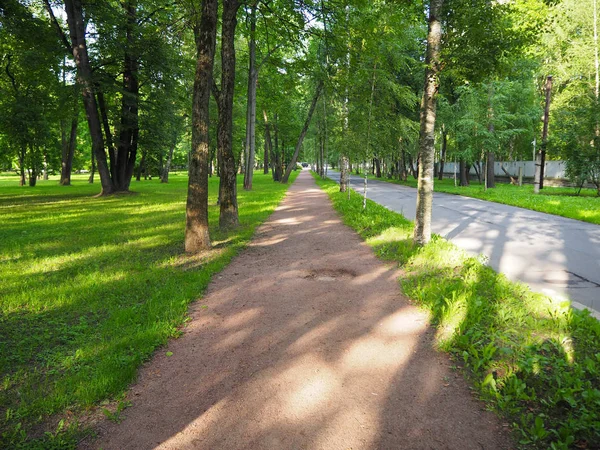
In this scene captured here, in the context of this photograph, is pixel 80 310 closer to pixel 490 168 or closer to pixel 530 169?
pixel 490 168

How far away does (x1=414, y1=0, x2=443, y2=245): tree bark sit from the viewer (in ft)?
23.5

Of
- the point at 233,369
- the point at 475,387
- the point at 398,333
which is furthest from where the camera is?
the point at 398,333

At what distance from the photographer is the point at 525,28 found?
7078 millimetres

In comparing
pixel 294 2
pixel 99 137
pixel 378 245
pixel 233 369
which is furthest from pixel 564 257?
pixel 99 137

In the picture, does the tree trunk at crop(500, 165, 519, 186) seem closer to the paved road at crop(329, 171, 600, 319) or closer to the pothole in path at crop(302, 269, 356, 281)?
the paved road at crop(329, 171, 600, 319)

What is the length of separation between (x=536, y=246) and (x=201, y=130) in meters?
7.96

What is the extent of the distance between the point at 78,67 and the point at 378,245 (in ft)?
62.2

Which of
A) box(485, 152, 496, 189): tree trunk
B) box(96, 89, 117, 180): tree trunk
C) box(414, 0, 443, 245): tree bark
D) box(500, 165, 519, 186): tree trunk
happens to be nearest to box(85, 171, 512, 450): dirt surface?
box(414, 0, 443, 245): tree bark

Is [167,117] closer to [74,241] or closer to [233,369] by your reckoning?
[74,241]

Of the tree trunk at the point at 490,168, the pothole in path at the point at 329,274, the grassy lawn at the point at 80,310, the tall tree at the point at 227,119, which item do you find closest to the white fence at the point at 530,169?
the tree trunk at the point at 490,168

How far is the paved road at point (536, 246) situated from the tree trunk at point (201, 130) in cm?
601

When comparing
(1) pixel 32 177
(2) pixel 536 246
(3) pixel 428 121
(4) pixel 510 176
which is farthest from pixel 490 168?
(1) pixel 32 177

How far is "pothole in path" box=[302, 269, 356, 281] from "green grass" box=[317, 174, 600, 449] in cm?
101

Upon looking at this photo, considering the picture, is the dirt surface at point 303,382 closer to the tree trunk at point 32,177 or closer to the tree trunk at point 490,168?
the tree trunk at point 490,168
